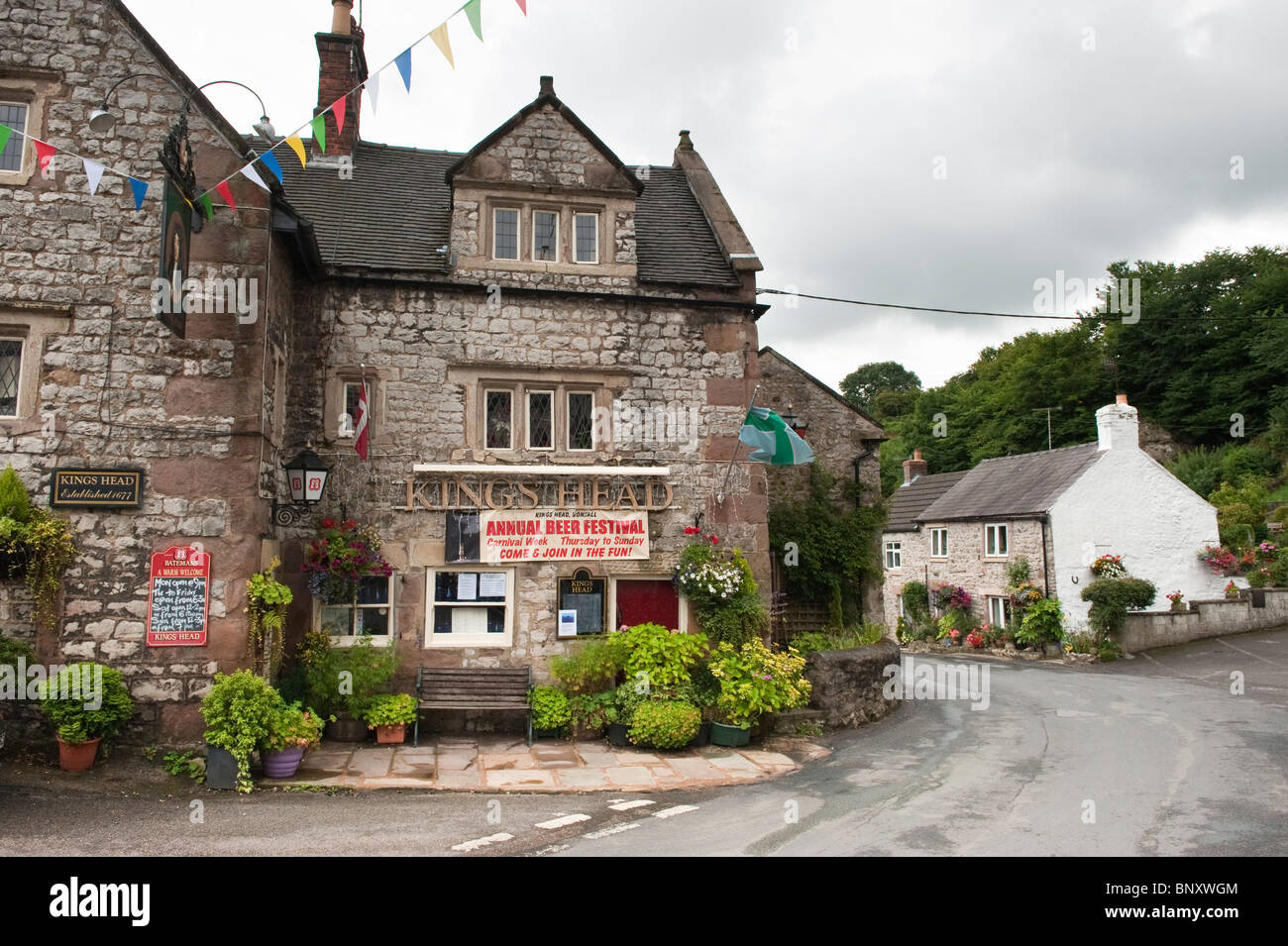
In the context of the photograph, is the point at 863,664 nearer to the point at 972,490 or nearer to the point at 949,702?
the point at 949,702

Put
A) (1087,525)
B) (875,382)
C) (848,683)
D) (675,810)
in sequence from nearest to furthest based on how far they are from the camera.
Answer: (675,810), (848,683), (1087,525), (875,382)

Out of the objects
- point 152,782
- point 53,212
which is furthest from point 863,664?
point 53,212

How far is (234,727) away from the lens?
862 cm

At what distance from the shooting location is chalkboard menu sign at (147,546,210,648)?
9.08 metres

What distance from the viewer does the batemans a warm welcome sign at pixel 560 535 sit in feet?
38.2

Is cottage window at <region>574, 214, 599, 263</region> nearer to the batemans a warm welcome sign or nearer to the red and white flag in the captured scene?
the red and white flag

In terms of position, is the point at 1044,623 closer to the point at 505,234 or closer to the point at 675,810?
the point at 505,234

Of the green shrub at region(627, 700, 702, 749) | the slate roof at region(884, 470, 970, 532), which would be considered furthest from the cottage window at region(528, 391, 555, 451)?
the slate roof at region(884, 470, 970, 532)

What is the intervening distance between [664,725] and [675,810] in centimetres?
239

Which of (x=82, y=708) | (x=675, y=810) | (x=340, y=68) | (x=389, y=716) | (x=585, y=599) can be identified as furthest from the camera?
(x=340, y=68)

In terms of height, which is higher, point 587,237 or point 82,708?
point 587,237

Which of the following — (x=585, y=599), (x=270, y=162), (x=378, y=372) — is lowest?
(x=585, y=599)

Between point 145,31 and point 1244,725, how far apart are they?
56.5ft

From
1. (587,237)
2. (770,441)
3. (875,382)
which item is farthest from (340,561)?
(875,382)
